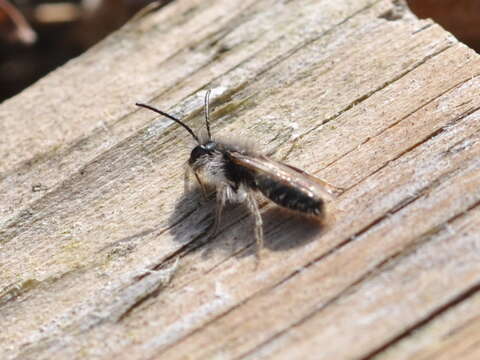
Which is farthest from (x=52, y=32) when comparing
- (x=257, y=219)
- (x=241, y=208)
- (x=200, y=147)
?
(x=257, y=219)

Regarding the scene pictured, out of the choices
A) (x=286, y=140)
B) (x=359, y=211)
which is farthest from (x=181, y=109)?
(x=359, y=211)

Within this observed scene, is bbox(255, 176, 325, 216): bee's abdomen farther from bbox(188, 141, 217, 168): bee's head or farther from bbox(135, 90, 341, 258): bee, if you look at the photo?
bbox(188, 141, 217, 168): bee's head

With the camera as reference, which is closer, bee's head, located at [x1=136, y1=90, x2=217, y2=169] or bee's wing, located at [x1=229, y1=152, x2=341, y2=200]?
bee's wing, located at [x1=229, y1=152, x2=341, y2=200]


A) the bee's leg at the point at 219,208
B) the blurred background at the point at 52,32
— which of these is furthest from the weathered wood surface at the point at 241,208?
the blurred background at the point at 52,32

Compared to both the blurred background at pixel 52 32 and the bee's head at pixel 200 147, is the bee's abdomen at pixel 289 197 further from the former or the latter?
the blurred background at pixel 52 32

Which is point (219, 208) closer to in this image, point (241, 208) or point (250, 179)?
point (241, 208)

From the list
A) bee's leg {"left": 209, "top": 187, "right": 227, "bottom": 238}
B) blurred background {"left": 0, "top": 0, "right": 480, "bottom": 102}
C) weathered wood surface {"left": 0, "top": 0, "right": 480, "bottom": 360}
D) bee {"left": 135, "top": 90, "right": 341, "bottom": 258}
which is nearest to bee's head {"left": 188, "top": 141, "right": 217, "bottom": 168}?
bee {"left": 135, "top": 90, "right": 341, "bottom": 258}

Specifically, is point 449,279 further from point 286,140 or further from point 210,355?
point 286,140

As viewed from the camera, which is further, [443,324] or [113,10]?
[113,10]
